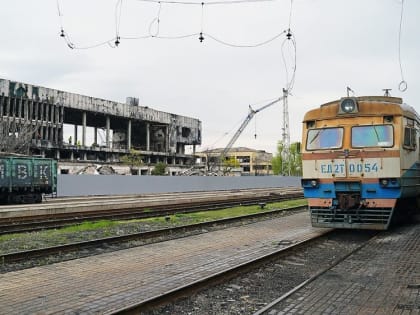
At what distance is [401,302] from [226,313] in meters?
2.32

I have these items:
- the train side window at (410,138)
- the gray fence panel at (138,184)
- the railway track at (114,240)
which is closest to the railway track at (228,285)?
the train side window at (410,138)

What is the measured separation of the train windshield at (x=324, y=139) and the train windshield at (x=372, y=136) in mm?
367

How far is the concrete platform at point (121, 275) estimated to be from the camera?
6094 mm

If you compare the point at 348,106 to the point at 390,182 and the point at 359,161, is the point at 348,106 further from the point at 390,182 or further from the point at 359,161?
the point at 390,182

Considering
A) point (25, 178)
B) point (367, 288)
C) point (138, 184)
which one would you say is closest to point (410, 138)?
point (367, 288)

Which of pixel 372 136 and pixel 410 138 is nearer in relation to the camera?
pixel 372 136

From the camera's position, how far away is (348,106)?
39.5 ft

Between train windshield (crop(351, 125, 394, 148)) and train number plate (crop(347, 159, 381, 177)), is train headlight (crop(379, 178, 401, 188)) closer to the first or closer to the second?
train number plate (crop(347, 159, 381, 177))

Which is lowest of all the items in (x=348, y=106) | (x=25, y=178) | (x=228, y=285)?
(x=228, y=285)

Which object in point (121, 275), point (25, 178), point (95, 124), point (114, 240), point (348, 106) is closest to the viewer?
point (121, 275)

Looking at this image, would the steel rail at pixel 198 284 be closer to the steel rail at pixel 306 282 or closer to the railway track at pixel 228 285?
the railway track at pixel 228 285

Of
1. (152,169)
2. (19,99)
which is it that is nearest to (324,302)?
(19,99)

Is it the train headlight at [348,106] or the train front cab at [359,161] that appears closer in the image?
the train front cab at [359,161]

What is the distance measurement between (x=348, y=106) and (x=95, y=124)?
6963cm
